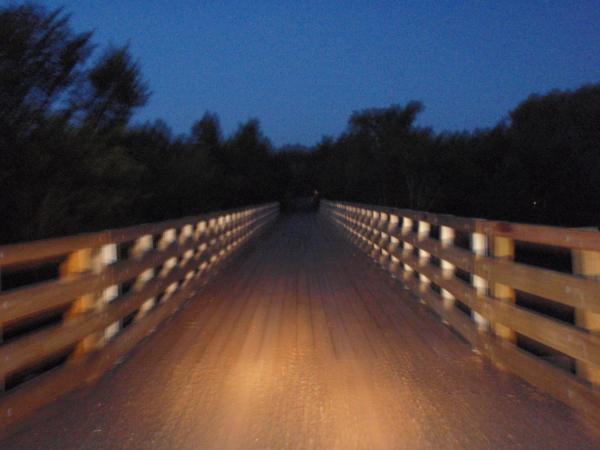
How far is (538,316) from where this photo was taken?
520 centimetres

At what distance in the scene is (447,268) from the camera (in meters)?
8.27

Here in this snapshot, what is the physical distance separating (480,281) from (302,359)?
5.96 ft

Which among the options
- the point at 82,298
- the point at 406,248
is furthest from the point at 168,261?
the point at 406,248

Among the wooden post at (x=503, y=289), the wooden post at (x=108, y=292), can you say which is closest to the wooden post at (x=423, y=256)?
the wooden post at (x=503, y=289)

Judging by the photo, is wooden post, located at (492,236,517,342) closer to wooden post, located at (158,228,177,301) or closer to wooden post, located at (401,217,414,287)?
wooden post, located at (158,228,177,301)

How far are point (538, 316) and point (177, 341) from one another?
11.8 ft

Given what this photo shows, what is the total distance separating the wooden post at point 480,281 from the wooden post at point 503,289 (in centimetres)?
35

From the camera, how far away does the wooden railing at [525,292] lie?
450 centimetres

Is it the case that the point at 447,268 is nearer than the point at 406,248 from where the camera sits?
Yes

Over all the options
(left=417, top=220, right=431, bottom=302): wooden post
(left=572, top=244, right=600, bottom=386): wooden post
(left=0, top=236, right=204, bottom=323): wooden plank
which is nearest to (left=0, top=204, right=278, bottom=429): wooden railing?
(left=0, top=236, right=204, bottom=323): wooden plank

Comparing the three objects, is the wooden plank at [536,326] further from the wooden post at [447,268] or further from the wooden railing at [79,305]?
the wooden railing at [79,305]

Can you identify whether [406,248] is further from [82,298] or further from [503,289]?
[82,298]

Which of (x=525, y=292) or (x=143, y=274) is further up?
(x=143, y=274)

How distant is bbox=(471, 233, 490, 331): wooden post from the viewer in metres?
6.50
